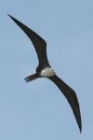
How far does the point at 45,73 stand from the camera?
49.6 meters

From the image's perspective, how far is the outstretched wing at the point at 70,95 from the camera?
5153 cm

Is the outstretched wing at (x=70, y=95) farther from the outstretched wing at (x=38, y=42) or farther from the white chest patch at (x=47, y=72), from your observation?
the outstretched wing at (x=38, y=42)

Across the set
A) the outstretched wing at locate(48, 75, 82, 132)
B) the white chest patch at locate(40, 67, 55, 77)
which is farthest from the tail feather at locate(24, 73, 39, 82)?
the outstretched wing at locate(48, 75, 82, 132)

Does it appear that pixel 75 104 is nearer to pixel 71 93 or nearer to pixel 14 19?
pixel 71 93

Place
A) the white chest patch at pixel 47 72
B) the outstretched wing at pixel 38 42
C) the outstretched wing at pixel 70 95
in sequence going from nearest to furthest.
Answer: the outstretched wing at pixel 38 42 → the white chest patch at pixel 47 72 → the outstretched wing at pixel 70 95

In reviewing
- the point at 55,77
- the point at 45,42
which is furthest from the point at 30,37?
the point at 55,77

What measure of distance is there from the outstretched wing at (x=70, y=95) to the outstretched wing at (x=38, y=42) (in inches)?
72.7

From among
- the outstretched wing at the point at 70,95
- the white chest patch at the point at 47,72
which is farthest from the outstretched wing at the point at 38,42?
the outstretched wing at the point at 70,95

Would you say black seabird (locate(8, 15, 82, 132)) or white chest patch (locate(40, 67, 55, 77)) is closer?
black seabird (locate(8, 15, 82, 132))

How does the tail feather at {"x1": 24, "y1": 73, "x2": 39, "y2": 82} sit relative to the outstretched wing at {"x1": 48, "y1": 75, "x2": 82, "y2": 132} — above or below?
above

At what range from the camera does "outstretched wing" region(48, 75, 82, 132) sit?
5153cm

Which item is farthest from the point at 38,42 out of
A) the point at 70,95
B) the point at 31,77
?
the point at 70,95

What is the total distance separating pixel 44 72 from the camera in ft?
163

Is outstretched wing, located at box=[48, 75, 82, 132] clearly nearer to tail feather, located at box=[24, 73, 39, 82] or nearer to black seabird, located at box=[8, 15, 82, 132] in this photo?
black seabird, located at box=[8, 15, 82, 132]
